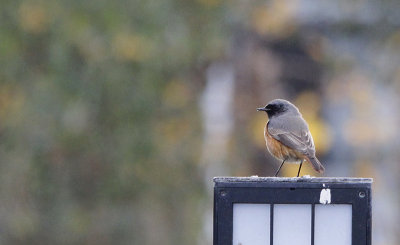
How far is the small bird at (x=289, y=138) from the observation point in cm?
583

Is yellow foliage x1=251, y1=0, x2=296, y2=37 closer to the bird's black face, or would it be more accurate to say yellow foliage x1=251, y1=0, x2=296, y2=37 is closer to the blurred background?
the blurred background

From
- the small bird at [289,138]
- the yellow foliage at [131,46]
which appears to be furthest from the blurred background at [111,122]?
the small bird at [289,138]

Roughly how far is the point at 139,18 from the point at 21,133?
1896mm

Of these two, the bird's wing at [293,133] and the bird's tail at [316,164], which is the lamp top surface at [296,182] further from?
the bird's wing at [293,133]

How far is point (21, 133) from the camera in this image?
11.5 meters

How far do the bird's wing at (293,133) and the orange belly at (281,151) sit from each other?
34 millimetres

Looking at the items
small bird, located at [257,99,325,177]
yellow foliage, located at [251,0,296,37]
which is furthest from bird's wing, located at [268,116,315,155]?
yellow foliage, located at [251,0,296,37]

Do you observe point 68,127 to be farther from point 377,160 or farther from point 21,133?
point 377,160

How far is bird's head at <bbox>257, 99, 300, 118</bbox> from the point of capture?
6.14 m

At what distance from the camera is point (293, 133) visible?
5.93 metres

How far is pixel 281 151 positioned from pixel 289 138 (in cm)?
12

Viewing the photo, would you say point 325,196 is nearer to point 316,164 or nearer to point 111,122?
point 316,164

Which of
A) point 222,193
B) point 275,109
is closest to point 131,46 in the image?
point 275,109

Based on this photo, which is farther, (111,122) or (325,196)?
(111,122)
